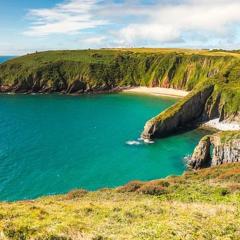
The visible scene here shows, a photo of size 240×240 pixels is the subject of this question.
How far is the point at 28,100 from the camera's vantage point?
168625mm

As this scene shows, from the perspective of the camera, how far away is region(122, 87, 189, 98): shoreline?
173 meters

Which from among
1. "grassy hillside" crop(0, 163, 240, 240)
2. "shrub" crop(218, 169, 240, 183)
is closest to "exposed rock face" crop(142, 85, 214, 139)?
"shrub" crop(218, 169, 240, 183)

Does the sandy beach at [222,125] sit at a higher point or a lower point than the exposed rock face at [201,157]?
higher

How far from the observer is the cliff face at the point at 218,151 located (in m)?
74.1

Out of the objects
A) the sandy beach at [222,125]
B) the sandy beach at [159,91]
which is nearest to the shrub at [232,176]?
the sandy beach at [222,125]

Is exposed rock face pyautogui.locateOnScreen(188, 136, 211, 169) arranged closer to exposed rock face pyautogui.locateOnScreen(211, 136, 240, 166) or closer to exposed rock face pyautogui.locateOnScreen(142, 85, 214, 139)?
exposed rock face pyautogui.locateOnScreen(211, 136, 240, 166)

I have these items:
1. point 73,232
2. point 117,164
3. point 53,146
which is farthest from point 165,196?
point 53,146

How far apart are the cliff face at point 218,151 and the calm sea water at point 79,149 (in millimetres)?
4080

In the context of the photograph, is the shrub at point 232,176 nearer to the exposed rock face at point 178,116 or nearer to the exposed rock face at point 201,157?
the exposed rock face at point 201,157

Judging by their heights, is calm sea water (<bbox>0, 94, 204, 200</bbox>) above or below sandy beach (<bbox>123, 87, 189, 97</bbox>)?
below

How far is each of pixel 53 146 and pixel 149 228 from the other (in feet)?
237

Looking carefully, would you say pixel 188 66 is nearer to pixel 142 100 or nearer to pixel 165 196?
pixel 142 100

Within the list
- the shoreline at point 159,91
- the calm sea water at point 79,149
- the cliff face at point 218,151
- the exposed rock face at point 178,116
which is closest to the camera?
the calm sea water at point 79,149

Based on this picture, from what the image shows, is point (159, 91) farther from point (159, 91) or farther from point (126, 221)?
point (126, 221)
